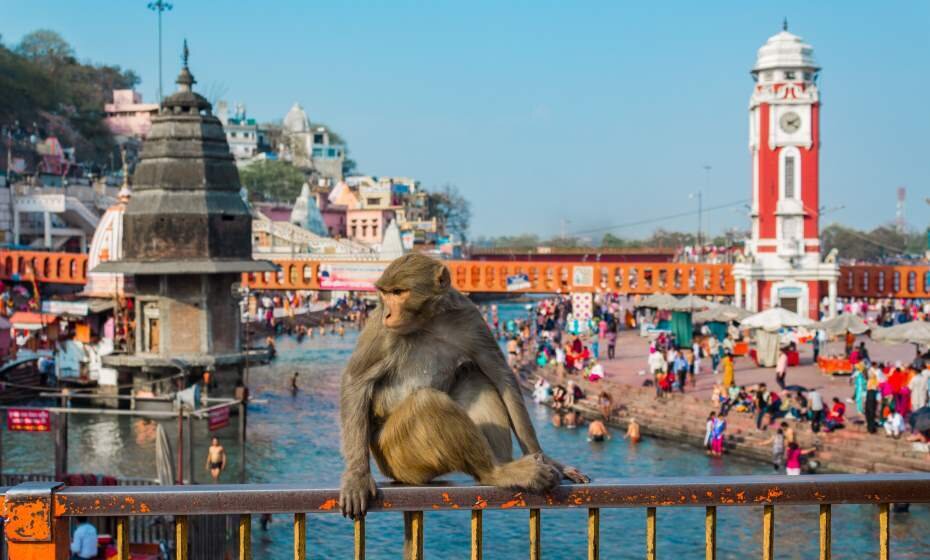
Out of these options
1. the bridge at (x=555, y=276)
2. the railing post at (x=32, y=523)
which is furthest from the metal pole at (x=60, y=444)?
the bridge at (x=555, y=276)

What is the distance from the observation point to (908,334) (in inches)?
989

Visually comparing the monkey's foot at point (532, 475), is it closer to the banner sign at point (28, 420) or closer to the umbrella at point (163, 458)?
the umbrella at point (163, 458)

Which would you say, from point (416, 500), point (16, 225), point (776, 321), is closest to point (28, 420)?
point (416, 500)

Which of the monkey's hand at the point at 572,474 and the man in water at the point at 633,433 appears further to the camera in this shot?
the man in water at the point at 633,433

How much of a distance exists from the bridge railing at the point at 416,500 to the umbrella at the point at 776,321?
27589 millimetres

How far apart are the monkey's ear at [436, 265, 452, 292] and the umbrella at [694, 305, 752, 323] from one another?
31.6 m

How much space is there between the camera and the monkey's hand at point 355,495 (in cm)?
361

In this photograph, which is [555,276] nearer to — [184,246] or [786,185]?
[786,185]

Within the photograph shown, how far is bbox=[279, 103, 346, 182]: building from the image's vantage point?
138850 mm

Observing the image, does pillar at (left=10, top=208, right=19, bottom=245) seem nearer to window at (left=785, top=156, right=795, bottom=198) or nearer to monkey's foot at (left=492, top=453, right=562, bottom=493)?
window at (left=785, top=156, right=795, bottom=198)

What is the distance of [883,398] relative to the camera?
2248 cm

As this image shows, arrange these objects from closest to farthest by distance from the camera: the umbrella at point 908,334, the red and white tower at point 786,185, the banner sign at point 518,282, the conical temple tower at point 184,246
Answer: the umbrella at point 908,334
the conical temple tower at point 184,246
the red and white tower at point 786,185
the banner sign at point 518,282

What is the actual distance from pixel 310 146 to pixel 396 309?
14172 centimetres

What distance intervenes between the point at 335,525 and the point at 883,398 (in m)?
11.2
